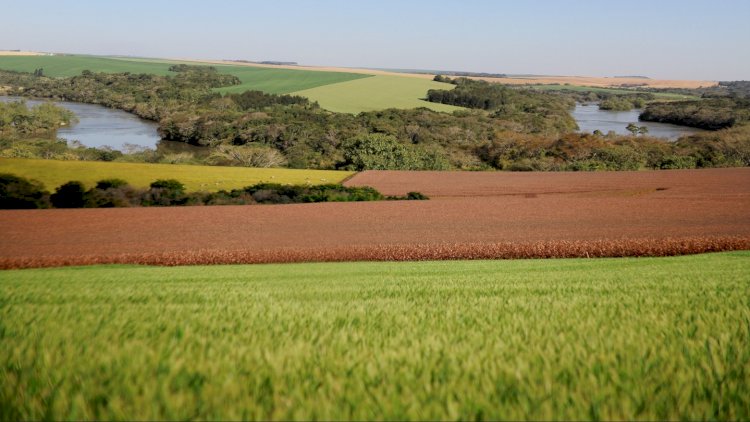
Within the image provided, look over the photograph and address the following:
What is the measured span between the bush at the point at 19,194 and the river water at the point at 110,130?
36.4 metres

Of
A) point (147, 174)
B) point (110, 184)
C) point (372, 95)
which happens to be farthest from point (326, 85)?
point (110, 184)

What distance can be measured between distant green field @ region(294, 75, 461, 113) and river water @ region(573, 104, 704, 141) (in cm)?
2445

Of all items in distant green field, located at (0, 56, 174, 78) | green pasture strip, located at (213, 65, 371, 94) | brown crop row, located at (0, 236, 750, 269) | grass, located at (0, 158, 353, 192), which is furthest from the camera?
distant green field, located at (0, 56, 174, 78)

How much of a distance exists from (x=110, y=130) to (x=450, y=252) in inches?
2753

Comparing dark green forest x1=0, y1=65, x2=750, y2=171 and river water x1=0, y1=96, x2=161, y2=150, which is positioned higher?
dark green forest x1=0, y1=65, x2=750, y2=171

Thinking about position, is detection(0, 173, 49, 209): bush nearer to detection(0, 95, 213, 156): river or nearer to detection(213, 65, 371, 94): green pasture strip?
detection(0, 95, 213, 156): river

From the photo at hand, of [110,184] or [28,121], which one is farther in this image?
[28,121]

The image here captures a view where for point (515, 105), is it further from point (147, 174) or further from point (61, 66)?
point (61, 66)

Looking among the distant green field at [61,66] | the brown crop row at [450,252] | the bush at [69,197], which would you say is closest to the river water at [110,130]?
the bush at [69,197]

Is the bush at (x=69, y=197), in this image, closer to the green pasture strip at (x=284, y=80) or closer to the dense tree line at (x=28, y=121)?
the dense tree line at (x=28, y=121)

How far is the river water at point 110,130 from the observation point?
6556cm

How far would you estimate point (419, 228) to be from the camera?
2156 centimetres

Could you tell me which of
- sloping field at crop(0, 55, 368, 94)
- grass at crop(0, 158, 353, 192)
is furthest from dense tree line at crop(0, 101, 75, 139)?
sloping field at crop(0, 55, 368, 94)

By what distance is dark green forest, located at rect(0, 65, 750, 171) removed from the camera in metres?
49.3
